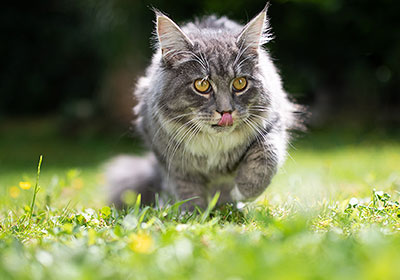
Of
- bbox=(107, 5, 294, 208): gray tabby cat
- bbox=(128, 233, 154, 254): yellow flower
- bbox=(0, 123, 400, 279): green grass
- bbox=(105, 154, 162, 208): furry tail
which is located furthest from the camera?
bbox=(105, 154, 162, 208): furry tail

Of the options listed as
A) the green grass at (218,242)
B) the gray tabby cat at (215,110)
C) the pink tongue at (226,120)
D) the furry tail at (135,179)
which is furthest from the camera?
the furry tail at (135,179)

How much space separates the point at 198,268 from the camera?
140 cm

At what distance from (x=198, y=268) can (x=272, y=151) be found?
4.72 ft

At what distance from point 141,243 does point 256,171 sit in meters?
1.23

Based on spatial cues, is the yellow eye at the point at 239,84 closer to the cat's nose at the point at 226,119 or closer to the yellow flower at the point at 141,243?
the cat's nose at the point at 226,119

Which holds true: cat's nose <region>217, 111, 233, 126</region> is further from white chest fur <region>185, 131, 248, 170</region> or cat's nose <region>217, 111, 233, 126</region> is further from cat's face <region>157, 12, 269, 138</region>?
white chest fur <region>185, 131, 248, 170</region>

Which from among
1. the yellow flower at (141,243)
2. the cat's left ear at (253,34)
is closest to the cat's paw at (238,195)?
the cat's left ear at (253,34)

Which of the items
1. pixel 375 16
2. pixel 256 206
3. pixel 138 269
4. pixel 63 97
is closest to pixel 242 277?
pixel 138 269

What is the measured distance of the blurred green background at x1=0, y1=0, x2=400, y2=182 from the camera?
24.5ft

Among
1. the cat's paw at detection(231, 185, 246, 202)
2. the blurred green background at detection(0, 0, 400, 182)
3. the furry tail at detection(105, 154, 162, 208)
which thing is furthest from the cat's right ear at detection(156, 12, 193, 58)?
the blurred green background at detection(0, 0, 400, 182)

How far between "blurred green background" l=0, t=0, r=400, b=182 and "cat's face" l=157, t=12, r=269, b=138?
385 centimetres

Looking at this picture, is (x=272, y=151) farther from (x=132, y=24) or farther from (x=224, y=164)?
(x=132, y=24)

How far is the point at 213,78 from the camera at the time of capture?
2.59 metres

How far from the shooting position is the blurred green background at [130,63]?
7.46 metres
